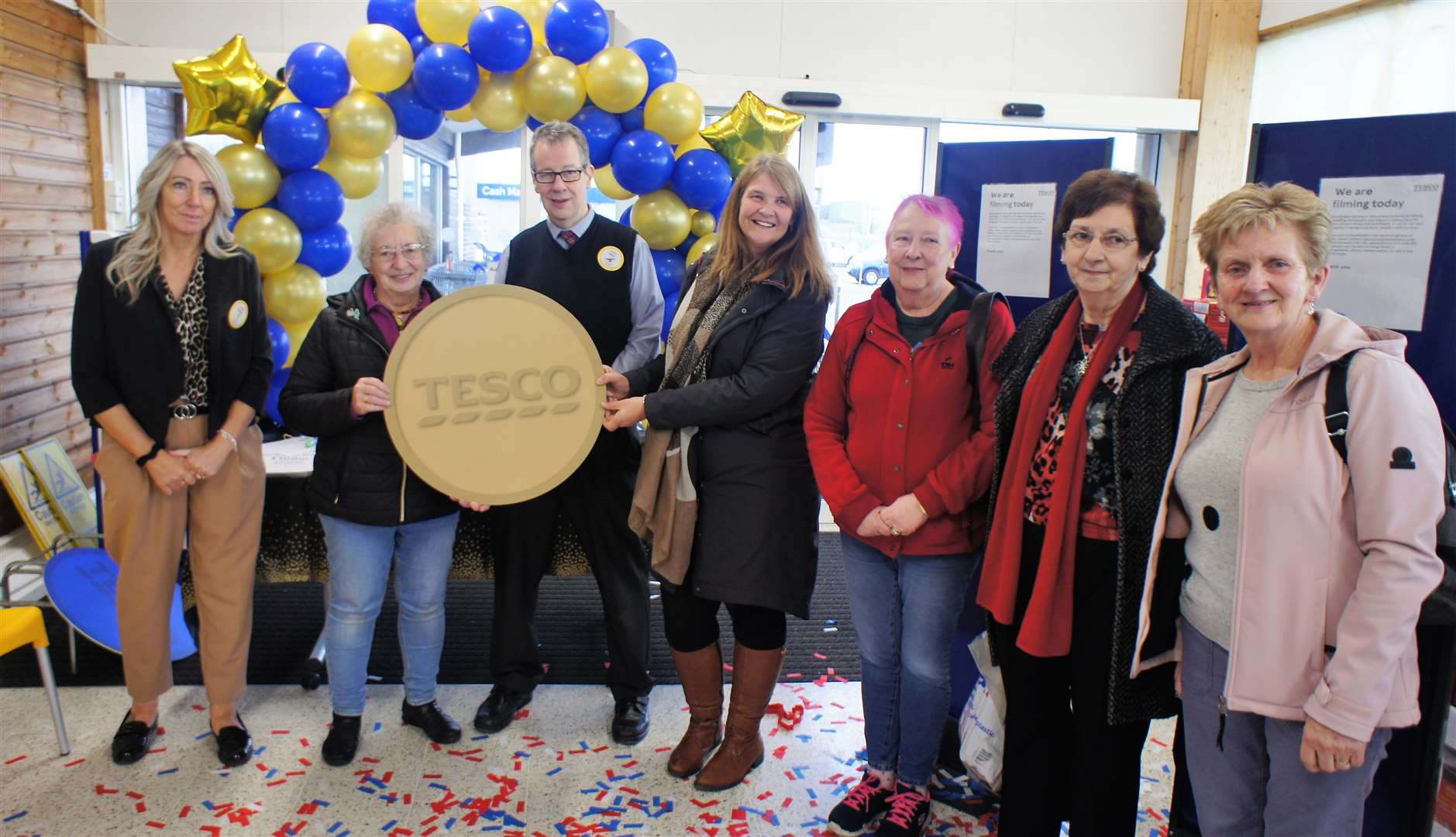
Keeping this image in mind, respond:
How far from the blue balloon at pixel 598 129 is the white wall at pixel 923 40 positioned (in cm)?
245

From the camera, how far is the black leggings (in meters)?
2.43

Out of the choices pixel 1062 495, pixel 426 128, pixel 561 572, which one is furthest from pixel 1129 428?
pixel 426 128

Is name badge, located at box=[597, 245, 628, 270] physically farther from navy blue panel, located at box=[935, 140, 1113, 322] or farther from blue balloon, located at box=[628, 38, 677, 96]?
blue balloon, located at box=[628, 38, 677, 96]

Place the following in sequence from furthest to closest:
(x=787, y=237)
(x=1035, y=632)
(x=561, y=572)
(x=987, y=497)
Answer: (x=561, y=572) < (x=787, y=237) < (x=987, y=497) < (x=1035, y=632)

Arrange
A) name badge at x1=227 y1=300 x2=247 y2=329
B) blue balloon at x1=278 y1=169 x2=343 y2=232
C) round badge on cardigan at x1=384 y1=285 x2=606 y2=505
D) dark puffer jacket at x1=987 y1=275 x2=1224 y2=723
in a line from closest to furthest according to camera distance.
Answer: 1. dark puffer jacket at x1=987 y1=275 x2=1224 y2=723
2. round badge on cardigan at x1=384 y1=285 x2=606 y2=505
3. name badge at x1=227 y1=300 x2=247 y2=329
4. blue balloon at x1=278 y1=169 x2=343 y2=232

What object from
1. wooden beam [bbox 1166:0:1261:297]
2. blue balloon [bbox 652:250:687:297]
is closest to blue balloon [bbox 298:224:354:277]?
blue balloon [bbox 652:250:687:297]

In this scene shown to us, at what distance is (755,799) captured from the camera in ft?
Result: 8.29

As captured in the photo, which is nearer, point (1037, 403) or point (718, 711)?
point (1037, 403)

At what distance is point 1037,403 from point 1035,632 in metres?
0.45

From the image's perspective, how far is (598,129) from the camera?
3740mm

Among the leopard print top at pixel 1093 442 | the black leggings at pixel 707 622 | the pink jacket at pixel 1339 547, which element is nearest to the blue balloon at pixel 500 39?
the black leggings at pixel 707 622

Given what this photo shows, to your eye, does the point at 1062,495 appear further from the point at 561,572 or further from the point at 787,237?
the point at 561,572

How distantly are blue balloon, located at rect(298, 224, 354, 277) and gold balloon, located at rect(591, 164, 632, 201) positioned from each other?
110 centimetres

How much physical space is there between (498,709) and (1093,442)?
199cm
